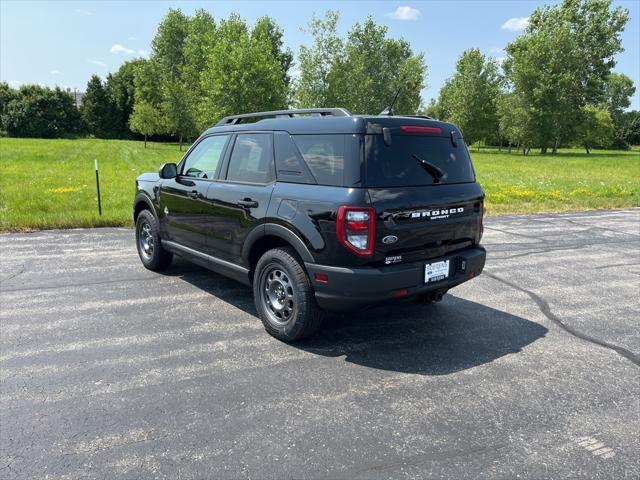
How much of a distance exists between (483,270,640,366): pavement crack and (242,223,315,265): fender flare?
274 cm

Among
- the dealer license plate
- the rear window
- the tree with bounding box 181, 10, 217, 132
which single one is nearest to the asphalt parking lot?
the dealer license plate

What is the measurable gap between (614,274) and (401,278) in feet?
15.3

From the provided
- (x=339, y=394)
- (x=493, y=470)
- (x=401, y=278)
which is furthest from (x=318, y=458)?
(x=401, y=278)

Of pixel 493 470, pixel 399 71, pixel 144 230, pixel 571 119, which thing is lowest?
pixel 493 470

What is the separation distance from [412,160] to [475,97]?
56.5 m

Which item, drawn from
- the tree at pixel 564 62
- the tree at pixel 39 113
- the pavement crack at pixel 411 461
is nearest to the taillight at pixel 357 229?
the pavement crack at pixel 411 461

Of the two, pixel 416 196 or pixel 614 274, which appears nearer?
pixel 416 196

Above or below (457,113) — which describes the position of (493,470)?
below

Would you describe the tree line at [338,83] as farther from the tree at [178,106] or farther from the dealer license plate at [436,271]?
the dealer license plate at [436,271]

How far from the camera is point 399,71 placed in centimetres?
5622

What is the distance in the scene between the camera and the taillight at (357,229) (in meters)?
3.42

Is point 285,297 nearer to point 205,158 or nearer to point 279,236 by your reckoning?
point 279,236

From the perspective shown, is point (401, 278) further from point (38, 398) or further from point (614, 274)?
point (614, 274)

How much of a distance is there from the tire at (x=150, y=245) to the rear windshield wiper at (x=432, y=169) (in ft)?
11.7
